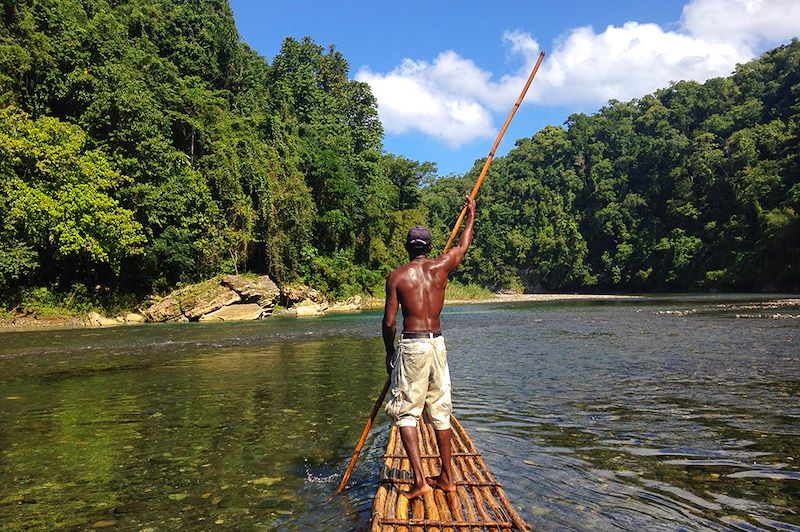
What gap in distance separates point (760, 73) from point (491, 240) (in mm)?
53670

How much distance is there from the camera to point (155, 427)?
8109 mm

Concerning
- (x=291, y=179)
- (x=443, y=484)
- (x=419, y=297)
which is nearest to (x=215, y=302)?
(x=291, y=179)

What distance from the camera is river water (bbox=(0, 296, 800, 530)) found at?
4.97 meters

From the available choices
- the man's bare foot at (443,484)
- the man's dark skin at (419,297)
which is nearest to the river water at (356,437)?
the man's bare foot at (443,484)

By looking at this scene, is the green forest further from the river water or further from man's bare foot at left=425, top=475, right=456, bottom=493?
man's bare foot at left=425, top=475, right=456, bottom=493

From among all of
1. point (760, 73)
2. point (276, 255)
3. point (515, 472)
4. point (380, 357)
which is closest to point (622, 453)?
point (515, 472)

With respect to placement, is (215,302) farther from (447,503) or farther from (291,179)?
(447,503)

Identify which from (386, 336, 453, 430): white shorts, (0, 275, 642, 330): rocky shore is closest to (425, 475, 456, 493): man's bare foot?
(386, 336, 453, 430): white shorts

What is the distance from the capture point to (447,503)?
14.8 feet

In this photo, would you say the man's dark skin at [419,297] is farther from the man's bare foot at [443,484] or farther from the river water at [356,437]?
the river water at [356,437]

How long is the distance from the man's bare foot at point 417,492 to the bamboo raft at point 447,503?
0.04 metres

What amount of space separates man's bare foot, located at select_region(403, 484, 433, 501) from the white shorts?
564 mm

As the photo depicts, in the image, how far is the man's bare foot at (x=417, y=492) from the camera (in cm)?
464

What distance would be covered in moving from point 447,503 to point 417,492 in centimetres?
29
